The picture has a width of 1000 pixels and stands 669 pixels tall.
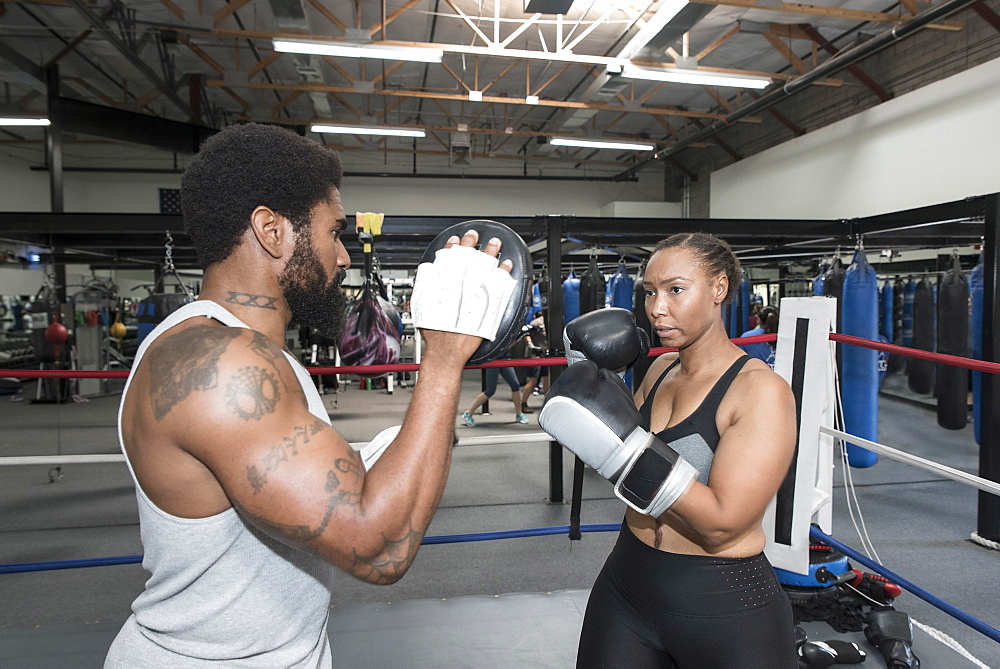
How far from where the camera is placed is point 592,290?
5.27 m

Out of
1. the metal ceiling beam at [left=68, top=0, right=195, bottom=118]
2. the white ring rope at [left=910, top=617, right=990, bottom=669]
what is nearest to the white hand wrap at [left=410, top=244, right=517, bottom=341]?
the white ring rope at [left=910, top=617, right=990, bottom=669]

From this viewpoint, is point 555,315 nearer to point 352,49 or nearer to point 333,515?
point 333,515

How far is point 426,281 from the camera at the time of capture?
0.80 meters

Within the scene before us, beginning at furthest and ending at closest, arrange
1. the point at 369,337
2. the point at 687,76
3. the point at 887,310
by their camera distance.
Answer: the point at 887,310
the point at 687,76
the point at 369,337

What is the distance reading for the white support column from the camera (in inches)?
83.7

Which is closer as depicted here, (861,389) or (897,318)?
(861,389)

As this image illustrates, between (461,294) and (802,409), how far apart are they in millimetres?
1868

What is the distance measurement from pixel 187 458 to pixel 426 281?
1.16ft

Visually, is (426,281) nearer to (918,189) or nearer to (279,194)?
(279,194)

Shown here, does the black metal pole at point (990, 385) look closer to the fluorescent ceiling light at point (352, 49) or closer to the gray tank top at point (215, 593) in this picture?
the gray tank top at point (215, 593)

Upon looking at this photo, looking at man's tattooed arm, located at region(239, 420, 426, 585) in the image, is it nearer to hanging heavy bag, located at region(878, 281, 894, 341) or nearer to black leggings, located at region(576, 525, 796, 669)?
black leggings, located at region(576, 525, 796, 669)

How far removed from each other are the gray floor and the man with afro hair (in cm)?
176

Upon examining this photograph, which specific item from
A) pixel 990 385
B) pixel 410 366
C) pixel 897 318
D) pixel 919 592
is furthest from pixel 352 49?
pixel 897 318

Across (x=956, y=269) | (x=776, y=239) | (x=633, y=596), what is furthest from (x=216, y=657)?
(x=956, y=269)
